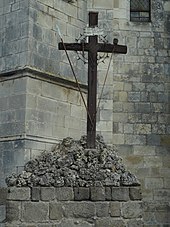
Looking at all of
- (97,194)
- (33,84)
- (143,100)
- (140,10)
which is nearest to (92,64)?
(33,84)

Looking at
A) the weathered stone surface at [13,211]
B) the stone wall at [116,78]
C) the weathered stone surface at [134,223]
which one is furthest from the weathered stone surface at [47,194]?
the stone wall at [116,78]

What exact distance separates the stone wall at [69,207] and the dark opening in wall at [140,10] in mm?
4500

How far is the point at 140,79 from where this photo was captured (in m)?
8.88

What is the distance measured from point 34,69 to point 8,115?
2.68ft

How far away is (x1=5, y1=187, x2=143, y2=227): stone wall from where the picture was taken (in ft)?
18.4

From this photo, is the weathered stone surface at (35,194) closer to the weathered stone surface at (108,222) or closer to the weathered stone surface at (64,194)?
the weathered stone surface at (64,194)

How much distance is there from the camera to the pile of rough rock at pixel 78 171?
5711 millimetres

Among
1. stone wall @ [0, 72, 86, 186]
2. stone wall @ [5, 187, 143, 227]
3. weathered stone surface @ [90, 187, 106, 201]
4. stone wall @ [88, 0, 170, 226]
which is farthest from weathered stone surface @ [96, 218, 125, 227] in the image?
stone wall @ [88, 0, 170, 226]

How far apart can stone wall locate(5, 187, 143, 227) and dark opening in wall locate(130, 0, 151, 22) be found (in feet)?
14.8

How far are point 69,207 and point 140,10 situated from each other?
496cm

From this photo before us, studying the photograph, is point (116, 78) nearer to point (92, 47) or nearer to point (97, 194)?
point (92, 47)

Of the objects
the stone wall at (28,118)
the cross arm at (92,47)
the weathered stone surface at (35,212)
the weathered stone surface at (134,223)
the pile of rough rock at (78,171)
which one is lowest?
the weathered stone surface at (134,223)

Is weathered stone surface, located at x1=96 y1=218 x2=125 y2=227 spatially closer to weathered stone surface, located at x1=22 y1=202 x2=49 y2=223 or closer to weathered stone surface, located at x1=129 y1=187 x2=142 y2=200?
weathered stone surface, located at x1=129 y1=187 x2=142 y2=200

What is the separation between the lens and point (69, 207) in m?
5.64
